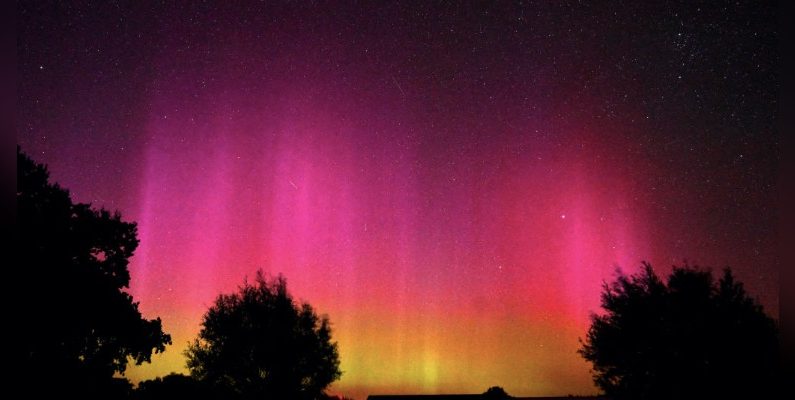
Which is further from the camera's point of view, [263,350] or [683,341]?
[263,350]

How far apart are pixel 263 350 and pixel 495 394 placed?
19.9 metres

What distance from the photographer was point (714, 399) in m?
21.6

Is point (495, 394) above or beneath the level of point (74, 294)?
beneath

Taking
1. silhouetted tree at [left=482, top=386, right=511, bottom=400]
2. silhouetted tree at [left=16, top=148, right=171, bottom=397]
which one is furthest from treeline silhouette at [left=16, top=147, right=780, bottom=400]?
silhouetted tree at [left=482, top=386, right=511, bottom=400]

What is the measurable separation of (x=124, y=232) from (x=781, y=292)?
976 inches

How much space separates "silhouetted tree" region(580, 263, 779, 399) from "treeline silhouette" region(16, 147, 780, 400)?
52 millimetres

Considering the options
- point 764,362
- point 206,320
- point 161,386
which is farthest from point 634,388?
point 206,320

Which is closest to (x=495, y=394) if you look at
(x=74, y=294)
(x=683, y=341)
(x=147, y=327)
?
(x=683, y=341)

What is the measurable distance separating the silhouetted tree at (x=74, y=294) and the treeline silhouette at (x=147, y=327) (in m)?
0.05

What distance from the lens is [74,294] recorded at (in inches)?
736

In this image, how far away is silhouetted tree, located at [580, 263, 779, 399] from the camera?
22.3 m

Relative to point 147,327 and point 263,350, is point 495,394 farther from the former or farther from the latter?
point 147,327

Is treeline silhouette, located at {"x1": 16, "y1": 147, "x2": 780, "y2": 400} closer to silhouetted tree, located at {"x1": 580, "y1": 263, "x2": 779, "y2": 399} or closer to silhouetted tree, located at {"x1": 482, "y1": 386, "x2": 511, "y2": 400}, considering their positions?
silhouetted tree, located at {"x1": 580, "y1": 263, "x2": 779, "y2": 399}

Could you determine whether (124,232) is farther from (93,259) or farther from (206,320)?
(206,320)
